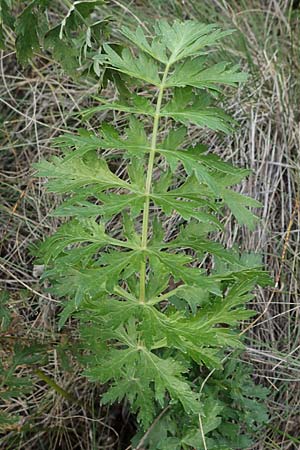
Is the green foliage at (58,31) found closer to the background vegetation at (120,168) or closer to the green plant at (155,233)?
the background vegetation at (120,168)

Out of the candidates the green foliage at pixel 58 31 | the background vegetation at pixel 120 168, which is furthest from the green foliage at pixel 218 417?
the green foliage at pixel 58 31

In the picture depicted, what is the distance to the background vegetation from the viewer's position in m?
1.83

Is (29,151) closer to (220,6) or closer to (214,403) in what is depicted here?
(220,6)

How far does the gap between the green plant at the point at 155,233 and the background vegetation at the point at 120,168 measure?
266mm

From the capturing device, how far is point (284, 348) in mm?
1898

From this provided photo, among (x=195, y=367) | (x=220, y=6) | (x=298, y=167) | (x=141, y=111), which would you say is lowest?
(x=195, y=367)

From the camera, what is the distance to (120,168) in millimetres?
2088

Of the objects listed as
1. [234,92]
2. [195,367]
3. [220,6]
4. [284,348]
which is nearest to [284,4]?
[220,6]

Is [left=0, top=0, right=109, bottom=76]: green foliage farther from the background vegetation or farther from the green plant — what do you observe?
the green plant

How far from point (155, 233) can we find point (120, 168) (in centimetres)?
73

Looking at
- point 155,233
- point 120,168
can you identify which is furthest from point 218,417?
point 120,168

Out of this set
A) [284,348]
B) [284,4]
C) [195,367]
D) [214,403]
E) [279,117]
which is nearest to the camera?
[214,403]

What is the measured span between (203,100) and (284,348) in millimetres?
806

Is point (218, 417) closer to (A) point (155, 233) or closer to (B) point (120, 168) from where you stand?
(A) point (155, 233)
